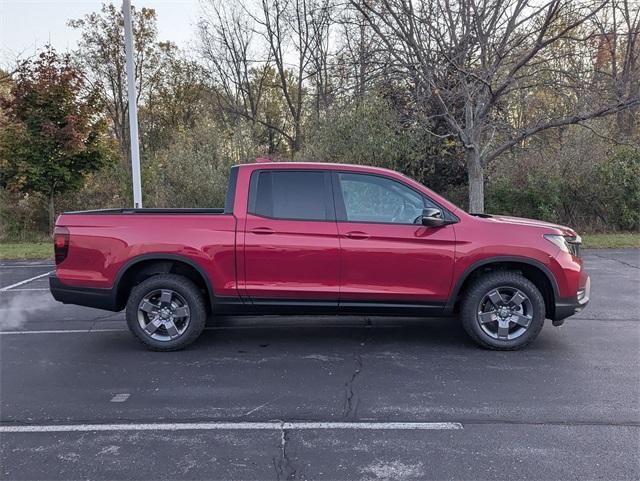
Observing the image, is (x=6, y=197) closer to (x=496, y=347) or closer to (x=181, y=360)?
(x=181, y=360)

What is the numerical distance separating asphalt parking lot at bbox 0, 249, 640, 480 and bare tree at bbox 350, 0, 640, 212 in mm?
7209

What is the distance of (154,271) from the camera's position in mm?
5723

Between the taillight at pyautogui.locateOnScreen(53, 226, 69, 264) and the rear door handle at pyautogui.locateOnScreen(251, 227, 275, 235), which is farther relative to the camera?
the taillight at pyautogui.locateOnScreen(53, 226, 69, 264)

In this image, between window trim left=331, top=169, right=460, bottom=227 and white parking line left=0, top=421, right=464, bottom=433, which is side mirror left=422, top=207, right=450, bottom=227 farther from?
white parking line left=0, top=421, right=464, bottom=433

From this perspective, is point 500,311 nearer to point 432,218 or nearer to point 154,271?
point 432,218

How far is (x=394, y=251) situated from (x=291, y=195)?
1.21 metres

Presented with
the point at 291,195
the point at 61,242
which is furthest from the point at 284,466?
the point at 61,242

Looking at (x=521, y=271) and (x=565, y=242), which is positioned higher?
(x=565, y=242)

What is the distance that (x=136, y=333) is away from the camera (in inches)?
221

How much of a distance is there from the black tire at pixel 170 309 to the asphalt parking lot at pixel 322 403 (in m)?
0.15

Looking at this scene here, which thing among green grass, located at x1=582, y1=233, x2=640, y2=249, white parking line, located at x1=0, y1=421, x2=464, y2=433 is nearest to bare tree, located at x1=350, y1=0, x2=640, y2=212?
green grass, located at x1=582, y1=233, x2=640, y2=249

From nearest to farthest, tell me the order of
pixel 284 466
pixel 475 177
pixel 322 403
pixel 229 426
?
1. pixel 284 466
2. pixel 229 426
3. pixel 322 403
4. pixel 475 177

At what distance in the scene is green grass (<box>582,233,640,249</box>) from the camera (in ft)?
44.9

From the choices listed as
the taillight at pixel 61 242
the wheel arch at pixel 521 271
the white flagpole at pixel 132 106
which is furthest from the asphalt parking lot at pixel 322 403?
the white flagpole at pixel 132 106
